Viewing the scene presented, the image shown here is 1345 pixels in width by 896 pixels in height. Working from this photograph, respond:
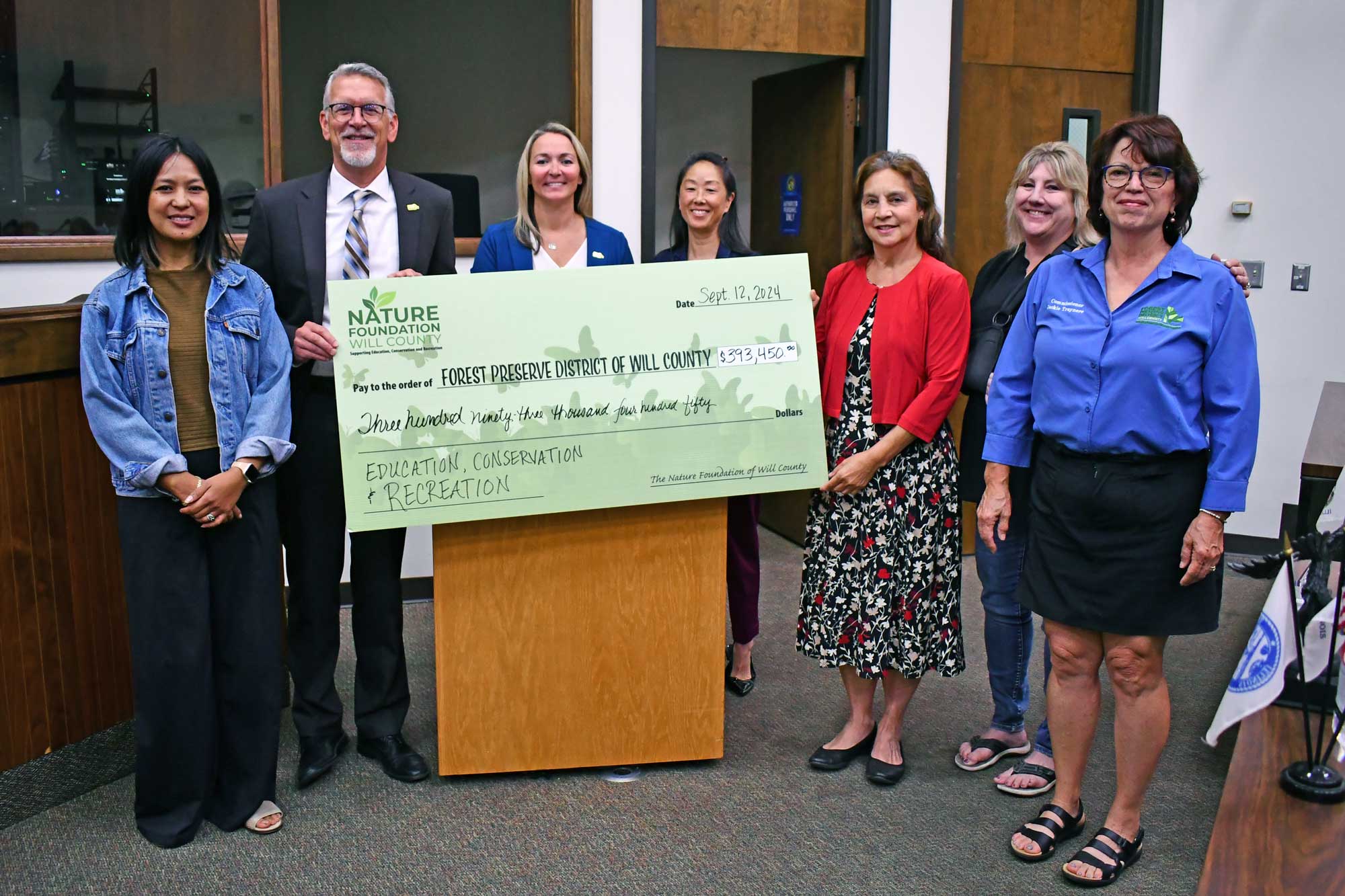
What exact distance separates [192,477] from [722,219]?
5.39 feet

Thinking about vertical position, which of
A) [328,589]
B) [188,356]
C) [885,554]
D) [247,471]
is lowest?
[328,589]

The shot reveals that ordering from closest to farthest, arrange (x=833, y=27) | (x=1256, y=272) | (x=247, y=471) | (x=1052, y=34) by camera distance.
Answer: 1. (x=247, y=471)
2. (x=833, y=27)
3. (x=1052, y=34)
4. (x=1256, y=272)

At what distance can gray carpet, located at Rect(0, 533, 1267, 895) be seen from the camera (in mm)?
2338

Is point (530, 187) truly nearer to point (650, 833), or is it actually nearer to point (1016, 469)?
point (1016, 469)

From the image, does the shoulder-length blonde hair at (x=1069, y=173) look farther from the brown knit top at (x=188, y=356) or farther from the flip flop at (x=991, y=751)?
the brown knit top at (x=188, y=356)

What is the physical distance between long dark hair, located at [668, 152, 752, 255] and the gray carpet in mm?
1343

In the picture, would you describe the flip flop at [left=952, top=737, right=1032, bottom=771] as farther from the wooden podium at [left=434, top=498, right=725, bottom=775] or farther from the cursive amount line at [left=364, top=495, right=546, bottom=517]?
the cursive amount line at [left=364, top=495, right=546, bottom=517]

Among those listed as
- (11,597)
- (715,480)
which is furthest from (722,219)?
(11,597)

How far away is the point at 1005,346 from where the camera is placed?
95.5 inches

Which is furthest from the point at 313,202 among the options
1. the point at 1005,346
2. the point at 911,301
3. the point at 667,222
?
the point at 667,222

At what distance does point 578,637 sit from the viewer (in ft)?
9.02

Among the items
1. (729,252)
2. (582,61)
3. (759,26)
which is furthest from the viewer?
(759,26)

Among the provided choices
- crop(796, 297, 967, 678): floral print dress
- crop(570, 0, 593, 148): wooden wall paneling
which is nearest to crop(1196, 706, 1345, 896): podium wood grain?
crop(796, 297, 967, 678): floral print dress

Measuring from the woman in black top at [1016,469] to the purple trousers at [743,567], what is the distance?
0.76 meters
